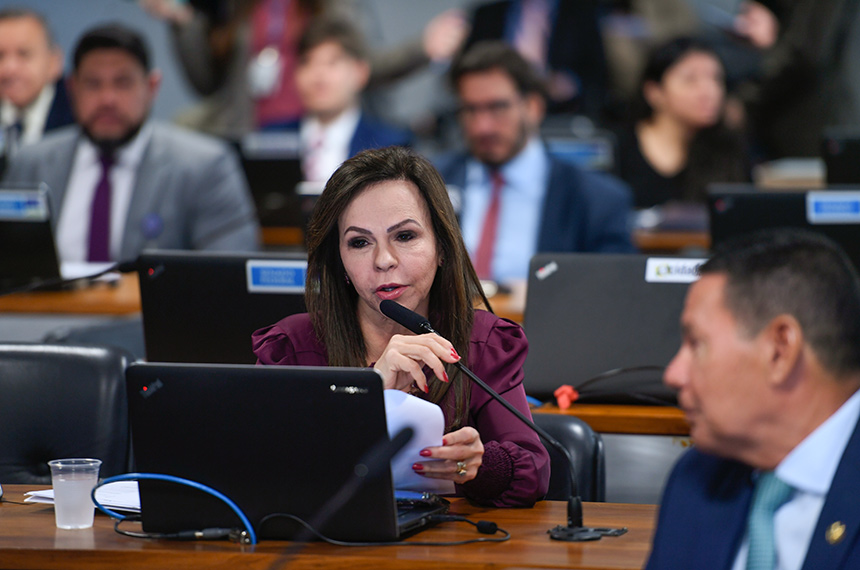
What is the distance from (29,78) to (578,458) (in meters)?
4.82

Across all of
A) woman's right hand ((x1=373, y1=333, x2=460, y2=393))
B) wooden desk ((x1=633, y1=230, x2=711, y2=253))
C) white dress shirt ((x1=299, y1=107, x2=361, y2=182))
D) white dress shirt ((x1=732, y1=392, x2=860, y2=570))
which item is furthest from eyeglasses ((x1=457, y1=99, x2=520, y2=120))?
white dress shirt ((x1=732, y1=392, x2=860, y2=570))

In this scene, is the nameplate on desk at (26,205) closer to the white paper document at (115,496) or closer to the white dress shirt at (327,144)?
the white paper document at (115,496)

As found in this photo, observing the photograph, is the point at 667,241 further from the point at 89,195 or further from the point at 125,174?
the point at 89,195

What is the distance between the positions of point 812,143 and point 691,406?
249 inches

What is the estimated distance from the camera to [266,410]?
58.5 inches

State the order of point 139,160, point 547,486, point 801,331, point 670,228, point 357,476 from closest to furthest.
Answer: point 801,331
point 357,476
point 547,486
point 139,160
point 670,228

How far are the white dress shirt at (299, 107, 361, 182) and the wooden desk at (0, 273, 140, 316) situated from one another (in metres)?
2.42

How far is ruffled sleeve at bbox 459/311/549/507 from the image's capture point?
1.76 meters

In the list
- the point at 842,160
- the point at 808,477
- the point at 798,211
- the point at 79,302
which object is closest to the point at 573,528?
the point at 808,477

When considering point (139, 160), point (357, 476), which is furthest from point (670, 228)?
point (357, 476)

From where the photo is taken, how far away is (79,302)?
138 inches

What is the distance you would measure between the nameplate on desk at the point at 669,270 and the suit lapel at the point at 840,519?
1.20 meters

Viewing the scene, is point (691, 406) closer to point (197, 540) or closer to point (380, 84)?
point (197, 540)

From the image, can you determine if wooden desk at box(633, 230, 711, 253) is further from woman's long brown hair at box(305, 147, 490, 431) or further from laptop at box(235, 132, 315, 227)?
woman's long brown hair at box(305, 147, 490, 431)
